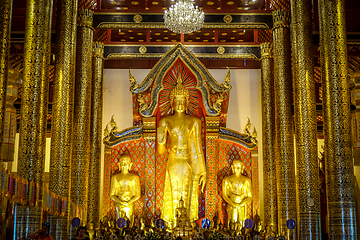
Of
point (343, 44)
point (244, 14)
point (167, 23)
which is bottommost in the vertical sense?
point (343, 44)

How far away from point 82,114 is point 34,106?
416 centimetres

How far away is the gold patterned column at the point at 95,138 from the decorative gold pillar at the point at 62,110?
3278 millimetres

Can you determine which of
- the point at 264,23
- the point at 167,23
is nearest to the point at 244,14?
the point at 264,23

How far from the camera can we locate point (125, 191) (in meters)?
13.3

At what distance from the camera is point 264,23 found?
1387cm

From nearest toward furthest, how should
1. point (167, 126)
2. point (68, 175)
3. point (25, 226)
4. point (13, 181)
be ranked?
point (13, 181)
point (25, 226)
point (68, 175)
point (167, 126)

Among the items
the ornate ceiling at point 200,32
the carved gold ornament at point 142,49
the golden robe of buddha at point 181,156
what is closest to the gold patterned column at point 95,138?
the ornate ceiling at point 200,32

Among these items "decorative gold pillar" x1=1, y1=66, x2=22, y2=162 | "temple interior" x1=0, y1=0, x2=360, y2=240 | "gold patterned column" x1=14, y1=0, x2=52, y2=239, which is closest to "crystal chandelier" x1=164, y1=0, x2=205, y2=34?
"temple interior" x1=0, y1=0, x2=360, y2=240

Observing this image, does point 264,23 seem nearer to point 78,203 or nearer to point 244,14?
point 244,14

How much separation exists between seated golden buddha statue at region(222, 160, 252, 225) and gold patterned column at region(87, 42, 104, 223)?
375cm

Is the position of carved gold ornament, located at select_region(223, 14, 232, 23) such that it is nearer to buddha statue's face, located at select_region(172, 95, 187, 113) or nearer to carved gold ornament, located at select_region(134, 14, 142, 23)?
carved gold ornament, located at select_region(134, 14, 142, 23)

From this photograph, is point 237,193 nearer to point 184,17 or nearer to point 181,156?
point 181,156

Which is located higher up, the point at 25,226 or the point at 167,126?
the point at 167,126

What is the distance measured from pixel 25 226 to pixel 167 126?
5.71m
